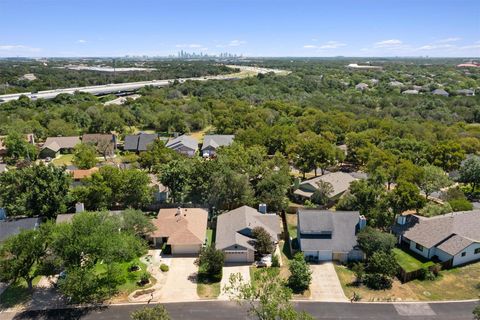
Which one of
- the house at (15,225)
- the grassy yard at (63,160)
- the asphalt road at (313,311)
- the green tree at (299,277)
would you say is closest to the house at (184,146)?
the grassy yard at (63,160)

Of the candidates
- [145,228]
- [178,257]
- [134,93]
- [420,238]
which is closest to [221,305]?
[178,257]

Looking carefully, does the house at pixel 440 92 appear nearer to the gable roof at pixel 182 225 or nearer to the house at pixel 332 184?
the house at pixel 332 184

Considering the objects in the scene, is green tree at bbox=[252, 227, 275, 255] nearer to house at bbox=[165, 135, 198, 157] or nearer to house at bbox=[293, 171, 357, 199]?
house at bbox=[293, 171, 357, 199]

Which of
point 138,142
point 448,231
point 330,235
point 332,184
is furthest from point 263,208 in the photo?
point 138,142

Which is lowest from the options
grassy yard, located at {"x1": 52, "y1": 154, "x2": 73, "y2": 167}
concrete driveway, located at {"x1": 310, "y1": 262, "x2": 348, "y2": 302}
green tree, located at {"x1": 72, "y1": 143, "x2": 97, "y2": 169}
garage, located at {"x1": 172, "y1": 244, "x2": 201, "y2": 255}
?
concrete driveway, located at {"x1": 310, "y1": 262, "x2": 348, "y2": 302}

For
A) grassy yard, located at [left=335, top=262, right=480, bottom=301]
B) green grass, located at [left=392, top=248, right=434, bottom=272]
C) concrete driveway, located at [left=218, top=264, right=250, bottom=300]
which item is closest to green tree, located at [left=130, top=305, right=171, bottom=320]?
concrete driveway, located at [left=218, top=264, right=250, bottom=300]

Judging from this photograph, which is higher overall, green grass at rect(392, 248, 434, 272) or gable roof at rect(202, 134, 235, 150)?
gable roof at rect(202, 134, 235, 150)

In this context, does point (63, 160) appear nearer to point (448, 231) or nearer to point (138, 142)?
point (138, 142)
